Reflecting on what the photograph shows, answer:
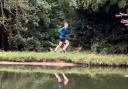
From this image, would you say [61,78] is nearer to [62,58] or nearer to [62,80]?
[62,80]

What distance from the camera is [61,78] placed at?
17.0m

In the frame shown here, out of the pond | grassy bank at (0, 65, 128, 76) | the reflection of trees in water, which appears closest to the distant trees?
grassy bank at (0, 65, 128, 76)

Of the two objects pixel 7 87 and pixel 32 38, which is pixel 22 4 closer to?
pixel 32 38

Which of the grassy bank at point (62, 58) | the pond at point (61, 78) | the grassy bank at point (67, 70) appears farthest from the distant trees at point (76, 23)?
the pond at point (61, 78)

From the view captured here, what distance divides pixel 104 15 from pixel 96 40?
1.73m

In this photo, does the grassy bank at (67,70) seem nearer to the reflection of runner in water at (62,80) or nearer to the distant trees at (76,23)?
the reflection of runner in water at (62,80)

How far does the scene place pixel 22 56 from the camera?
72.5ft

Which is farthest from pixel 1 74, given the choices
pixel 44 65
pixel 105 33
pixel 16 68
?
pixel 105 33

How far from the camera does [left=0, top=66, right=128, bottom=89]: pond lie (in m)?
14.8

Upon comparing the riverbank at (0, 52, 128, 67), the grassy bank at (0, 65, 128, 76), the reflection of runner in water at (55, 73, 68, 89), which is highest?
the reflection of runner in water at (55, 73, 68, 89)

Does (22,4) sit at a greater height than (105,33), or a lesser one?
greater

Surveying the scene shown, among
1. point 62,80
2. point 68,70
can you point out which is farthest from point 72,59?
point 62,80

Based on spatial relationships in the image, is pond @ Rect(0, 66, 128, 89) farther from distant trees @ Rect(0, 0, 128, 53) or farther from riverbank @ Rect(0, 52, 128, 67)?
distant trees @ Rect(0, 0, 128, 53)

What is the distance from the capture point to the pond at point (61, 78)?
14.8m
